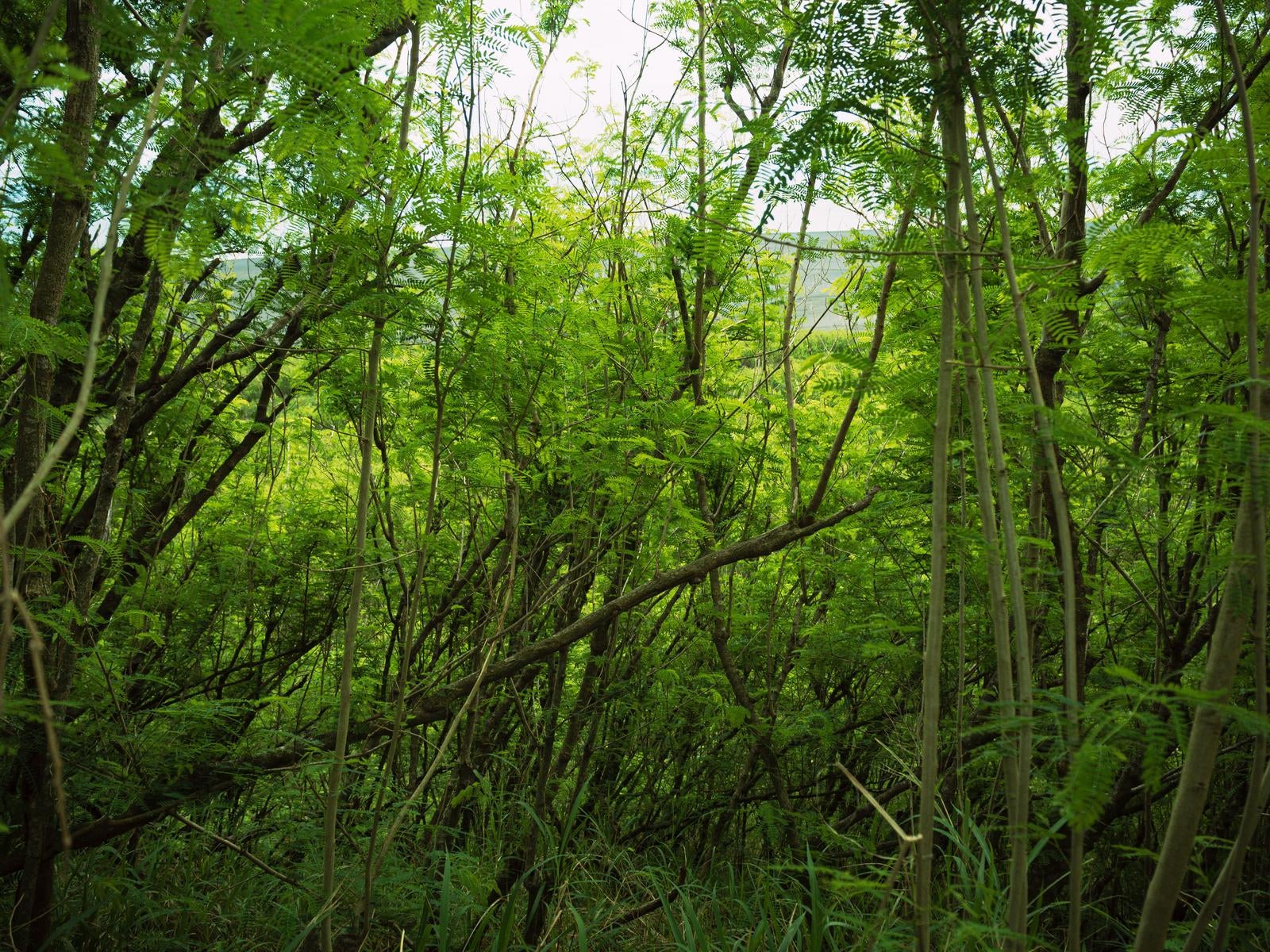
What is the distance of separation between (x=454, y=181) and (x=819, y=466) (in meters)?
2.49

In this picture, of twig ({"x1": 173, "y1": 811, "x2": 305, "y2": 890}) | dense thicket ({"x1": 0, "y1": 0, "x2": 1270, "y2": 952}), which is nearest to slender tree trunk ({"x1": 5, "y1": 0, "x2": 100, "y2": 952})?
dense thicket ({"x1": 0, "y1": 0, "x2": 1270, "y2": 952})

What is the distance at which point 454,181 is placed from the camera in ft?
7.59

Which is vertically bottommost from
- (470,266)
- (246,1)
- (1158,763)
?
(1158,763)

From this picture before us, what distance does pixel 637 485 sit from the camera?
3219mm

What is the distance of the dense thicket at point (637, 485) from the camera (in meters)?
1.51

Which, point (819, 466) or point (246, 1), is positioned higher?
point (246, 1)

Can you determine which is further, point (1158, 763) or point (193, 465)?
point (193, 465)

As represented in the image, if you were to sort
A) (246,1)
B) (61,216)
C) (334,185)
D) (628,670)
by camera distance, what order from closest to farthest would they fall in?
1. (246,1)
2. (334,185)
3. (61,216)
4. (628,670)

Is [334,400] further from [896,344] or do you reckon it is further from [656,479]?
[896,344]

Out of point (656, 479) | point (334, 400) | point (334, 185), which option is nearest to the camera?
point (334, 185)

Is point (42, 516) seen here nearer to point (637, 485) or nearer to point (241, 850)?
point (241, 850)

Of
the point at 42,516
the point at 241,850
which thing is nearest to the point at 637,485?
the point at 241,850

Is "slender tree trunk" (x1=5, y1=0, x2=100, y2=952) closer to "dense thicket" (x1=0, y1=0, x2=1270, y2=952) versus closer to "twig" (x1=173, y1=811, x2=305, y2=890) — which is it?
"dense thicket" (x1=0, y1=0, x2=1270, y2=952)

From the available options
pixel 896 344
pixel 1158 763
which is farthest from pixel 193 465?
pixel 1158 763
